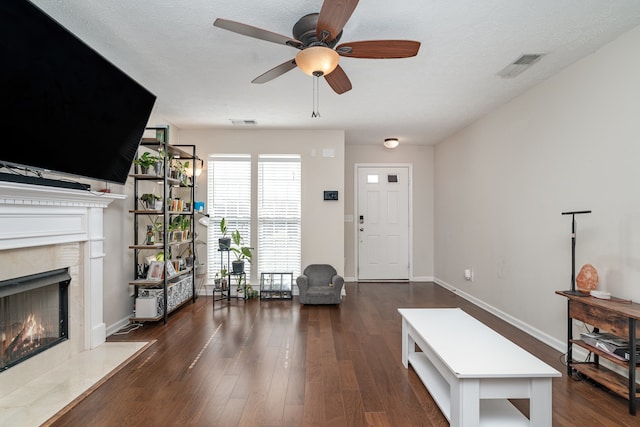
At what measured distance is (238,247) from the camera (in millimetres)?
4977

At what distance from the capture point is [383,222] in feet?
19.9

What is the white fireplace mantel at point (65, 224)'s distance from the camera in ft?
7.04

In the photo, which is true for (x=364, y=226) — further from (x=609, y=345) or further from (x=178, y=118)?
(x=609, y=345)

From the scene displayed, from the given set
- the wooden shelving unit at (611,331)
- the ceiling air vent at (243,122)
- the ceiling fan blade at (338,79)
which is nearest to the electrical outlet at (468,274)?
the wooden shelving unit at (611,331)

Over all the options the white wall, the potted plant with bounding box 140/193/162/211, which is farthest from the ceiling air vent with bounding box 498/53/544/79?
the potted plant with bounding box 140/193/162/211

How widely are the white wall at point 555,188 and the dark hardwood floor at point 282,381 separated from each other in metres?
0.61

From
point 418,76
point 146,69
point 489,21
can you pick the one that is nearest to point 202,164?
point 146,69

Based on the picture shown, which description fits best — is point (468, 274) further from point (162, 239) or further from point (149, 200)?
point (149, 200)

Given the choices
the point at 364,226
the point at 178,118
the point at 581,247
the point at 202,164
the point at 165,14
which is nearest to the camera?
the point at 165,14

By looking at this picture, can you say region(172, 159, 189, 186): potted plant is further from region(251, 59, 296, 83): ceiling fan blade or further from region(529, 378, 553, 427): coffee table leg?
region(529, 378, 553, 427): coffee table leg

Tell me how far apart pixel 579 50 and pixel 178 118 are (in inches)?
173

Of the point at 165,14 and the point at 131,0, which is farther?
the point at 165,14

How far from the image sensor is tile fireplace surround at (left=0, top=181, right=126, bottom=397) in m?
2.16

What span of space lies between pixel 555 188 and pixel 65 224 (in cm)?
433
